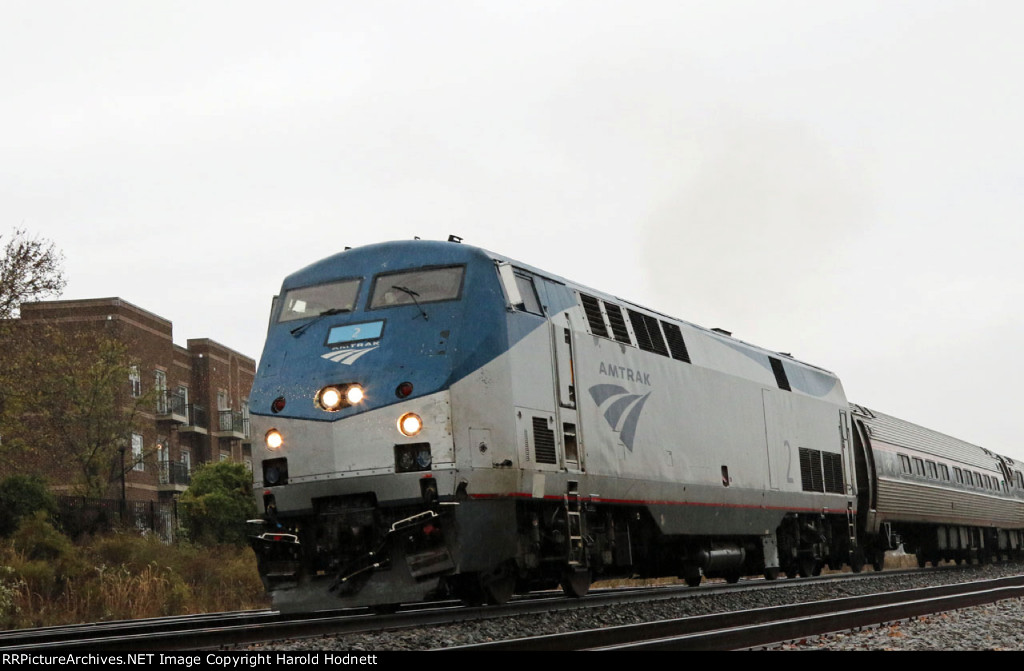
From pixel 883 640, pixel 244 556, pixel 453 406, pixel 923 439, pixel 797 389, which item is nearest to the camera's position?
pixel 883 640

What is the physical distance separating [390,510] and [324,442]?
101 cm

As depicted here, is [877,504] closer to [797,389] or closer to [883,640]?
[797,389]

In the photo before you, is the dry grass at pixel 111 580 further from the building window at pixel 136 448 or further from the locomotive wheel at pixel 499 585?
the building window at pixel 136 448

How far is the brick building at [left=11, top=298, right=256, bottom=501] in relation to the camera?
43469 millimetres

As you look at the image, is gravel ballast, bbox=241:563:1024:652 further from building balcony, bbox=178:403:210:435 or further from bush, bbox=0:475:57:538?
building balcony, bbox=178:403:210:435

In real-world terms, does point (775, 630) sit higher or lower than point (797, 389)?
lower

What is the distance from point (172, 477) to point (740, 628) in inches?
1604

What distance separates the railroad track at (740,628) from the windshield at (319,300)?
17.1 feet

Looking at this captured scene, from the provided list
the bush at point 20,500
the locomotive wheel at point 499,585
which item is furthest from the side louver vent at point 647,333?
the bush at point 20,500

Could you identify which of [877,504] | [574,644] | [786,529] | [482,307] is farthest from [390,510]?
[877,504]

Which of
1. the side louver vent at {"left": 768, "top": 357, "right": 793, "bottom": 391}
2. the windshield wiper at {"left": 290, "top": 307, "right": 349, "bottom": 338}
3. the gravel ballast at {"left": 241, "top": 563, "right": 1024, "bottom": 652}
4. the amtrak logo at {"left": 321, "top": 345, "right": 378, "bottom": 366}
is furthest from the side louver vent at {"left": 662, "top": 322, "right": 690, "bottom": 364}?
the amtrak logo at {"left": 321, "top": 345, "right": 378, "bottom": 366}

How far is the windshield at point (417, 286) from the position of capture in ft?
41.6

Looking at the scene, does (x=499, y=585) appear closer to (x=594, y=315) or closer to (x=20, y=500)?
(x=594, y=315)

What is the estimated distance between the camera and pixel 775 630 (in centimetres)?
1012
